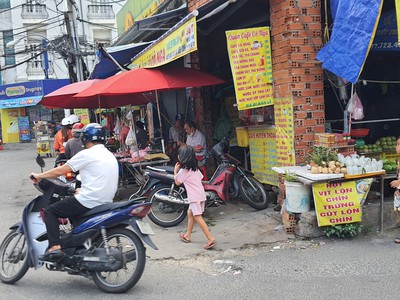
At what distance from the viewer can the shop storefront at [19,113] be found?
2808 centimetres

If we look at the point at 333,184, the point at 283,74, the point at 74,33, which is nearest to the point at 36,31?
the point at 74,33

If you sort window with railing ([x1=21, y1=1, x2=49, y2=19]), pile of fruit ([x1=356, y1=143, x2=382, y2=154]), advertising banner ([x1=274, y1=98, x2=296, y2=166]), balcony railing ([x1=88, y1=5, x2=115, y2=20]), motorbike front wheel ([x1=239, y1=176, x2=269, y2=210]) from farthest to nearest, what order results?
balcony railing ([x1=88, y1=5, x2=115, y2=20]) → window with railing ([x1=21, y1=1, x2=49, y2=19]) → motorbike front wheel ([x1=239, y1=176, x2=269, y2=210]) → pile of fruit ([x1=356, y1=143, x2=382, y2=154]) → advertising banner ([x1=274, y1=98, x2=296, y2=166])

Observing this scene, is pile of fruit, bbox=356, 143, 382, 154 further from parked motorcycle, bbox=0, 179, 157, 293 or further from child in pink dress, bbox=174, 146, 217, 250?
parked motorcycle, bbox=0, 179, 157, 293

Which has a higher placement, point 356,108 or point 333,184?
point 356,108

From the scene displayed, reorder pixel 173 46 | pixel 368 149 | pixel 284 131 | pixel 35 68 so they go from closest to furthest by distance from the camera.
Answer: pixel 284 131 → pixel 368 149 → pixel 173 46 → pixel 35 68

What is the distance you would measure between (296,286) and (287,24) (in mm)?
3640

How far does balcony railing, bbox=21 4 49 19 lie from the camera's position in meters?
30.4

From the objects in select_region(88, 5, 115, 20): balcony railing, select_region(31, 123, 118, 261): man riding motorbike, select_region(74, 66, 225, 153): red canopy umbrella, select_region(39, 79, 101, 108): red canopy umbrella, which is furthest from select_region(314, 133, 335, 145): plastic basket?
select_region(88, 5, 115, 20): balcony railing

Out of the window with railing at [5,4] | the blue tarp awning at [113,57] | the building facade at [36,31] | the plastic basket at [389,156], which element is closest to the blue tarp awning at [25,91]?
the building facade at [36,31]

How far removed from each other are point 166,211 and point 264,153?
197 cm

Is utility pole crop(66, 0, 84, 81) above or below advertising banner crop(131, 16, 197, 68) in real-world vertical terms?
above

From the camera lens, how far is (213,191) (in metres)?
7.14

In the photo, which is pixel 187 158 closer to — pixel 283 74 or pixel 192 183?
pixel 192 183

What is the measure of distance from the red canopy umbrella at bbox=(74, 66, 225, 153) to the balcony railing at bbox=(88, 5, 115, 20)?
25.2 meters
